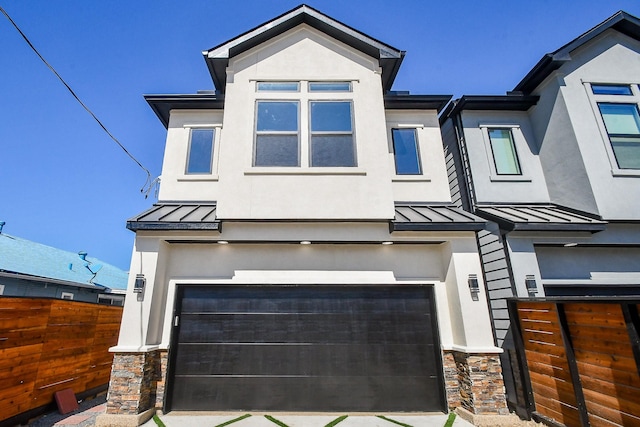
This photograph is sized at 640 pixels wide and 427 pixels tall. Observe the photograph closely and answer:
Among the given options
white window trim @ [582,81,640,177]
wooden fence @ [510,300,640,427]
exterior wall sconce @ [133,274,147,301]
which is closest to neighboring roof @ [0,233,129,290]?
exterior wall sconce @ [133,274,147,301]

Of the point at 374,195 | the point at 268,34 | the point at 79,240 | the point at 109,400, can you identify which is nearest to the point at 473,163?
the point at 374,195

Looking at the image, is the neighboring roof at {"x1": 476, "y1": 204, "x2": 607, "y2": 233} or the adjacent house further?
the adjacent house

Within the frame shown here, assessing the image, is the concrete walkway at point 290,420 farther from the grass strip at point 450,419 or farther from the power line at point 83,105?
the power line at point 83,105

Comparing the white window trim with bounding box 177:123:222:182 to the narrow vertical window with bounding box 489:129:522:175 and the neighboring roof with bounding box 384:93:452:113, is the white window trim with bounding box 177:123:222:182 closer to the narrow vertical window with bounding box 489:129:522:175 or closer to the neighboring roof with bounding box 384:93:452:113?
the neighboring roof with bounding box 384:93:452:113

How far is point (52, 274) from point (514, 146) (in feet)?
53.7

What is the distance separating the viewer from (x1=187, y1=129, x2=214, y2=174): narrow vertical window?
6.80 m

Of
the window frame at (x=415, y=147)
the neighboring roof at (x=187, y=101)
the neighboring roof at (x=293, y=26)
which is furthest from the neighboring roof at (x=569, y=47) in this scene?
the neighboring roof at (x=187, y=101)

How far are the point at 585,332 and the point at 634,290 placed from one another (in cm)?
319

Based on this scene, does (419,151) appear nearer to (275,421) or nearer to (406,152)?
(406,152)

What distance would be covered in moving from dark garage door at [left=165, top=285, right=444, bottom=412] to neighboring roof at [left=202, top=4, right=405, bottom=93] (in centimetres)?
505

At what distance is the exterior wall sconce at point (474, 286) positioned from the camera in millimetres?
5430

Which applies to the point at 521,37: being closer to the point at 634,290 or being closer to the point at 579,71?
the point at 579,71

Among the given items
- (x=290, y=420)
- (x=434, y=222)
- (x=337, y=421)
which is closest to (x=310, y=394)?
(x=290, y=420)

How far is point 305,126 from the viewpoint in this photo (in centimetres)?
620
